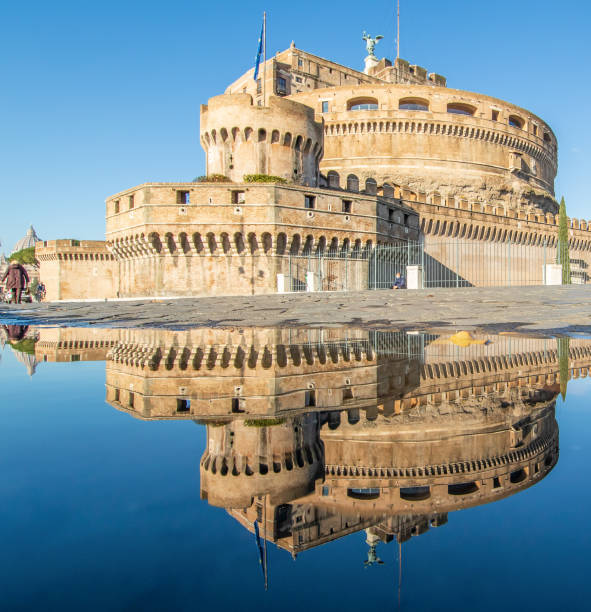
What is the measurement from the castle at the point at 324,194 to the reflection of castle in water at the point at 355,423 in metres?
18.9

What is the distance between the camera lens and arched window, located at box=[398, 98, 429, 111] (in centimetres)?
4343

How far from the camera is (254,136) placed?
27.5 m

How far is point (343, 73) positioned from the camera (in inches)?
2005

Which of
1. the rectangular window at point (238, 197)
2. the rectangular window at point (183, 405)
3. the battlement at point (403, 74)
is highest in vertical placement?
the battlement at point (403, 74)

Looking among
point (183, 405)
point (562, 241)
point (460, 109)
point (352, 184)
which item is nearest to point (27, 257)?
point (352, 184)

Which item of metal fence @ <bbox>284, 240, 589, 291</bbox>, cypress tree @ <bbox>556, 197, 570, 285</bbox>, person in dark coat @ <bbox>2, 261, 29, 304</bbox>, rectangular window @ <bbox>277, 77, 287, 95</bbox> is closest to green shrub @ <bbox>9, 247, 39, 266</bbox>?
rectangular window @ <bbox>277, 77, 287, 95</bbox>

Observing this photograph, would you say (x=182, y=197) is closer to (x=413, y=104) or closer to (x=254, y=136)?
(x=254, y=136)

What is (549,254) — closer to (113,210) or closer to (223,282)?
(223,282)

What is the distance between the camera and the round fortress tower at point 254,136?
Answer: 1077 inches

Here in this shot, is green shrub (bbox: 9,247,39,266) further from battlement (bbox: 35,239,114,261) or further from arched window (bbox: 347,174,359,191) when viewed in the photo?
arched window (bbox: 347,174,359,191)

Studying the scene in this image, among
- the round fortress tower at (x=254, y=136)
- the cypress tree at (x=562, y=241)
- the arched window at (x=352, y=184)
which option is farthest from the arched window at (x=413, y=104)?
the round fortress tower at (x=254, y=136)

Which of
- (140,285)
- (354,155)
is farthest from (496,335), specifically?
(354,155)

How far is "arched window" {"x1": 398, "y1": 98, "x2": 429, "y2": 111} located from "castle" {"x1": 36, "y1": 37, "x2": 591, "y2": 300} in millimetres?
180

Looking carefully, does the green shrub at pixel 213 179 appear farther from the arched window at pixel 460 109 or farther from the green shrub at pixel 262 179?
the arched window at pixel 460 109
